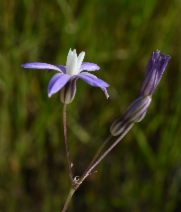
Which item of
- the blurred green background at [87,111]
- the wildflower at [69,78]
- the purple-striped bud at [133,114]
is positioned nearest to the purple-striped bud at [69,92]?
the wildflower at [69,78]

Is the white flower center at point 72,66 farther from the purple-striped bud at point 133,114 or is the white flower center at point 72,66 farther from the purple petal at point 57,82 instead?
the purple-striped bud at point 133,114

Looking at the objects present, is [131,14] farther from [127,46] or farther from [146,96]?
[146,96]

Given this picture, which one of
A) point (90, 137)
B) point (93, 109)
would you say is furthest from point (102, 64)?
point (90, 137)

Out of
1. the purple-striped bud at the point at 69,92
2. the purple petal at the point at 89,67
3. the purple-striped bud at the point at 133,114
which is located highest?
the purple petal at the point at 89,67

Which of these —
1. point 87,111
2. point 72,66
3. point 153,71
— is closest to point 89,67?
point 72,66

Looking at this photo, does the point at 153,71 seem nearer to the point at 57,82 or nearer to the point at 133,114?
the point at 133,114
